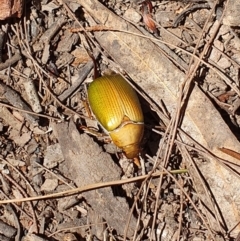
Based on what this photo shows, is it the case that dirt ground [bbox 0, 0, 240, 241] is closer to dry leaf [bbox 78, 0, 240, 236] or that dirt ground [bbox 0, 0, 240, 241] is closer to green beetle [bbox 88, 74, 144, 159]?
dry leaf [bbox 78, 0, 240, 236]

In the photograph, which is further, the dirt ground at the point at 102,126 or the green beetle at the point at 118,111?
the dirt ground at the point at 102,126

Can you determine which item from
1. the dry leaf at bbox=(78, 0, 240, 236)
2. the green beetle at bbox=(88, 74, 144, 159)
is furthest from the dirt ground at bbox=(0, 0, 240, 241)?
the green beetle at bbox=(88, 74, 144, 159)

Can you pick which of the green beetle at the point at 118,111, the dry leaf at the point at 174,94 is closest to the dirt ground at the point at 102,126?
the dry leaf at the point at 174,94

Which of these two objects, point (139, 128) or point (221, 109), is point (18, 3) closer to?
point (139, 128)

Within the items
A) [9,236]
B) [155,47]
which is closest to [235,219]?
[155,47]

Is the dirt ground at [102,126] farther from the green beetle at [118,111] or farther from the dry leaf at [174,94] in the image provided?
the green beetle at [118,111]

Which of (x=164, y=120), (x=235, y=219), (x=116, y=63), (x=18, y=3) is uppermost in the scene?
(x=18, y=3)

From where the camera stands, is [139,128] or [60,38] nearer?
[139,128]
